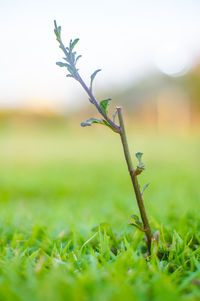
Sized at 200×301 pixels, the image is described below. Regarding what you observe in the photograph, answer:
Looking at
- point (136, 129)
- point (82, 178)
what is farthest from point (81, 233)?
point (136, 129)

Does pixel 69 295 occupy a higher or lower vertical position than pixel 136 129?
lower

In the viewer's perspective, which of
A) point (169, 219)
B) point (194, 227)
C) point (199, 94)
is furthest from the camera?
point (199, 94)

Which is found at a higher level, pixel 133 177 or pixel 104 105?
pixel 104 105

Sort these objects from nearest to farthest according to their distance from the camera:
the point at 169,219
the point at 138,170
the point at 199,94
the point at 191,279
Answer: the point at 191,279 → the point at 138,170 → the point at 169,219 → the point at 199,94

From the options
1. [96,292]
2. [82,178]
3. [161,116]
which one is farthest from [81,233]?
[161,116]

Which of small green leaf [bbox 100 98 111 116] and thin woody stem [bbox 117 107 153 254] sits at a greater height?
small green leaf [bbox 100 98 111 116]

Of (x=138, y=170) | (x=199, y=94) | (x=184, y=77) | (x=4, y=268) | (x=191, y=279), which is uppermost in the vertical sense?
(x=184, y=77)

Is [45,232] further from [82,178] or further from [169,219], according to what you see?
[82,178]

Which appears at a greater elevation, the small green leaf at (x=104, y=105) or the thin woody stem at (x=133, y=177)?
the small green leaf at (x=104, y=105)

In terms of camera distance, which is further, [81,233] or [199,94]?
[199,94]
